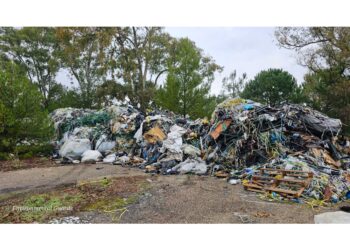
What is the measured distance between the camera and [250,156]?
6.79 m

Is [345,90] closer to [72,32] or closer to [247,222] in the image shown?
[247,222]

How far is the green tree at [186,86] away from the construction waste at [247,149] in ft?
11.2

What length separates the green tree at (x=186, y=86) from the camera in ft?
41.9

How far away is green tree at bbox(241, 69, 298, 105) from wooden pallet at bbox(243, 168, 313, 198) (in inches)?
387

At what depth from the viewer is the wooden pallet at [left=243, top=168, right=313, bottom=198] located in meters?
4.73

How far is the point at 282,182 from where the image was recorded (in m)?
5.14

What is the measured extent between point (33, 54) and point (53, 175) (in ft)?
47.9

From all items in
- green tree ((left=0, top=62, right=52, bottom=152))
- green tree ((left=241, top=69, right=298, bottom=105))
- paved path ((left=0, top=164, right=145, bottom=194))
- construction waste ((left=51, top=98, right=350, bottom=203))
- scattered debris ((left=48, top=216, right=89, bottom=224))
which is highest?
green tree ((left=241, top=69, right=298, bottom=105))

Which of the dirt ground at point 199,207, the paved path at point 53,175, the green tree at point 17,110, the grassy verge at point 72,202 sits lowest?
the dirt ground at point 199,207

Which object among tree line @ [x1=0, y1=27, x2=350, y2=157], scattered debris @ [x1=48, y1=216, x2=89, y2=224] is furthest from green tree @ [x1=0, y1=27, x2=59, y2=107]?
scattered debris @ [x1=48, y1=216, x2=89, y2=224]

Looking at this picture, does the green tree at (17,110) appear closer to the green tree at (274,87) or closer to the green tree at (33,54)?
the green tree at (33,54)

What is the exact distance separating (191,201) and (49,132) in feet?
20.6

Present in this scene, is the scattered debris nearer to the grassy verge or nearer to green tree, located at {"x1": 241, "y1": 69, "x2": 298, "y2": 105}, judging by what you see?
the grassy verge

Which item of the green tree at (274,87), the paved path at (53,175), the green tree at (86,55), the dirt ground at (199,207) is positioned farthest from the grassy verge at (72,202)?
the green tree at (274,87)
